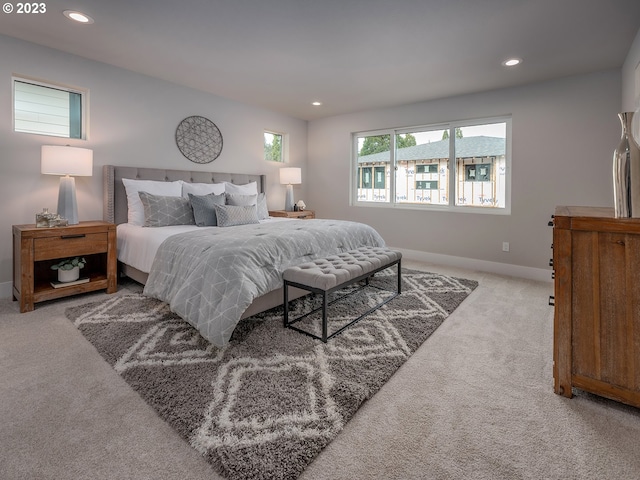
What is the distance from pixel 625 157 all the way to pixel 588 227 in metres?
0.34

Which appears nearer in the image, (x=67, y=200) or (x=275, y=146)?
(x=67, y=200)

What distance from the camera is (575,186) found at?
376 cm

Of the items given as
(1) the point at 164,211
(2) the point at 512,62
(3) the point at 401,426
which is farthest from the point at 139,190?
(2) the point at 512,62

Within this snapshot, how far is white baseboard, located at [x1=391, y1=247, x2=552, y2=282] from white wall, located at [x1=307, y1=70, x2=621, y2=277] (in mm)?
30

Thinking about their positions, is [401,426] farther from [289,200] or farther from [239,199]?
[289,200]

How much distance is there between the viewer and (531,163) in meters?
4.03

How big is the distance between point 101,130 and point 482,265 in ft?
15.9

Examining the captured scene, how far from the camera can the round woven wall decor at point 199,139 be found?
4250 millimetres

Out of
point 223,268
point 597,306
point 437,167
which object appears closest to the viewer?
point 597,306

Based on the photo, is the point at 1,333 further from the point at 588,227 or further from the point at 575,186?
the point at 575,186

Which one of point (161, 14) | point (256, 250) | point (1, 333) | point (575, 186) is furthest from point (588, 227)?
point (1, 333)

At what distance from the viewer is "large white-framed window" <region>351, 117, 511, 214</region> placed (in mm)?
4379

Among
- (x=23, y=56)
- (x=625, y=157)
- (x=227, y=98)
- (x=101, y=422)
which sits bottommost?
(x=101, y=422)

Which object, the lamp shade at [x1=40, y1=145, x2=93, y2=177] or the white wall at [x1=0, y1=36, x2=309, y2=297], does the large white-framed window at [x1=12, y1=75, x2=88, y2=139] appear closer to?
Answer: the white wall at [x1=0, y1=36, x2=309, y2=297]
